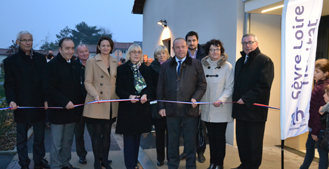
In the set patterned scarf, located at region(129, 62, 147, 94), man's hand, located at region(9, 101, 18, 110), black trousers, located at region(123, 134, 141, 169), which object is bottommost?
black trousers, located at region(123, 134, 141, 169)

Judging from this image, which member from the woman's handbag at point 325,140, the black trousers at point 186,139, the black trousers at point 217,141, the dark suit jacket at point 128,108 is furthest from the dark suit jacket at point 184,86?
the woman's handbag at point 325,140

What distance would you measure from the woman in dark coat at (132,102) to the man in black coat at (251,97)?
1.39 metres

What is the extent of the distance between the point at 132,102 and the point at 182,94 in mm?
751

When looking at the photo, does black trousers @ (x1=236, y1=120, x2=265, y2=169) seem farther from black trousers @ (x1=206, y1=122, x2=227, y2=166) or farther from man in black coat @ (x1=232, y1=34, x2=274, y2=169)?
black trousers @ (x1=206, y1=122, x2=227, y2=166)

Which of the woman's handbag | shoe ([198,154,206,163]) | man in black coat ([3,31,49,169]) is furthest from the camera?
shoe ([198,154,206,163])

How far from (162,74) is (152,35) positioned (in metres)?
10.5

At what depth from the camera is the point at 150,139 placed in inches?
268

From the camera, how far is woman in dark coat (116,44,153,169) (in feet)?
13.5

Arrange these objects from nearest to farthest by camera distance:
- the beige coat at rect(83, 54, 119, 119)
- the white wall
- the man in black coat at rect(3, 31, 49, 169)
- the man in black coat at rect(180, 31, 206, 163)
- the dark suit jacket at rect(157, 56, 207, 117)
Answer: the dark suit jacket at rect(157, 56, 207, 117) < the beige coat at rect(83, 54, 119, 119) < the man in black coat at rect(3, 31, 49, 169) < the man in black coat at rect(180, 31, 206, 163) < the white wall

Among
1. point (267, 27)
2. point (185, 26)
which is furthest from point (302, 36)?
point (185, 26)

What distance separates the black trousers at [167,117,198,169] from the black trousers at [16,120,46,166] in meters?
2.13

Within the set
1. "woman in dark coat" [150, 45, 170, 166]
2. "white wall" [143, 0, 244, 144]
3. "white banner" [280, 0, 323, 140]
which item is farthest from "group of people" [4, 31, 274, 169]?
"white wall" [143, 0, 244, 144]

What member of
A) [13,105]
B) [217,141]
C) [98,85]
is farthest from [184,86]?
[13,105]

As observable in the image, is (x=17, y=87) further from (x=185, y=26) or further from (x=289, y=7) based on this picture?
(x=185, y=26)
